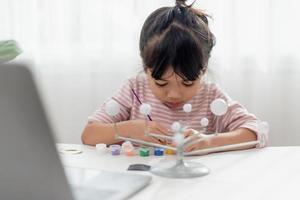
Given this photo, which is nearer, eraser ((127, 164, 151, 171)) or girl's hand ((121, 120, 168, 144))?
eraser ((127, 164, 151, 171))

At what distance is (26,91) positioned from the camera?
20.3 inches

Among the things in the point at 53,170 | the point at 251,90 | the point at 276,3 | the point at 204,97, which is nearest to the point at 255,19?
the point at 276,3

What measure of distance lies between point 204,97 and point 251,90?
558mm

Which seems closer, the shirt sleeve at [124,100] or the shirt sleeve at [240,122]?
the shirt sleeve at [240,122]

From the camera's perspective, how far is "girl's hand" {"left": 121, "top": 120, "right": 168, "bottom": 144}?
1181 millimetres

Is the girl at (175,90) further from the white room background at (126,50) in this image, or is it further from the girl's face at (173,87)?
the white room background at (126,50)

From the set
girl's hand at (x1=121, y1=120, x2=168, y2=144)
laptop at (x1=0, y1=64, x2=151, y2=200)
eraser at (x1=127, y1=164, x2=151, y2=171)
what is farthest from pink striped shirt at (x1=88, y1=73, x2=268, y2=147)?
laptop at (x1=0, y1=64, x2=151, y2=200)

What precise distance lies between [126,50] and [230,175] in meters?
1.15

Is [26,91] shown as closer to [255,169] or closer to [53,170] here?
[53,170]

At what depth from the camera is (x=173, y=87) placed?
1278mm

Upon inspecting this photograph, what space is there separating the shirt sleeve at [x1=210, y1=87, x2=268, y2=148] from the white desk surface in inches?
1.7

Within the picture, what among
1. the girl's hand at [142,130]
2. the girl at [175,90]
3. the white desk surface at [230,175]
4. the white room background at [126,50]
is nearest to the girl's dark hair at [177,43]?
the girl at [175,90]

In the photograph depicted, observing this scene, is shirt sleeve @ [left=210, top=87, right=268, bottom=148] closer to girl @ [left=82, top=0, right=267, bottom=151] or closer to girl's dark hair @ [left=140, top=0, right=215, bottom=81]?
girl @ [left=82, top=0, right=267, bottom=151]

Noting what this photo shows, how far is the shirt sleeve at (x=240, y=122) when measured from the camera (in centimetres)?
121
